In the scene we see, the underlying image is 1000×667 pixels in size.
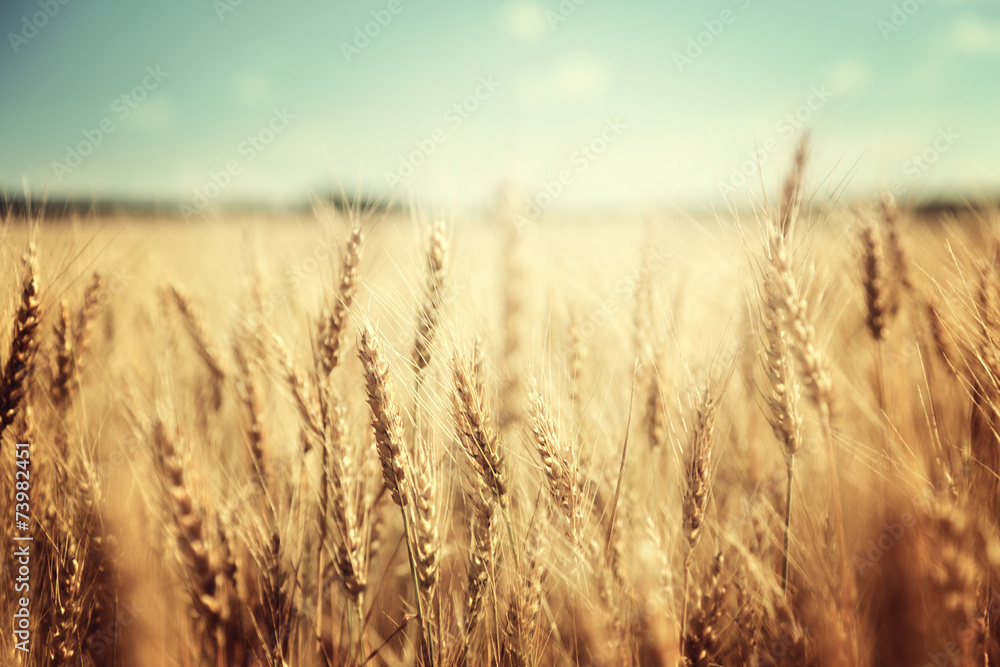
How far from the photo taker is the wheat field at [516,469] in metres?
1.09

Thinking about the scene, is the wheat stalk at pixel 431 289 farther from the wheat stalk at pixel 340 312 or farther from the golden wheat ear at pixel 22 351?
the golden wheat ear at pixel 22 351

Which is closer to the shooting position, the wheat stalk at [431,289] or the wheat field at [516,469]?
the wheat field at [516,469]

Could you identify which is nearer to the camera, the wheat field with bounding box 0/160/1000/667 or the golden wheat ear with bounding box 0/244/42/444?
the wheat field with bounding box 0/160/1000/667

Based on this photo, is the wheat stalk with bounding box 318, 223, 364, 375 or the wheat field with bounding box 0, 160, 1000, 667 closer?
the wheat field with bounding box 0, 160, 1000, 667

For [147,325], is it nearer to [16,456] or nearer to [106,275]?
[106,275]

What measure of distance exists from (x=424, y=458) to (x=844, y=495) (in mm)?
1621

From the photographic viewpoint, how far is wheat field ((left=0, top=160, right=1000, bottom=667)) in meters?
1.09

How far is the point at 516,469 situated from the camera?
5.41 ft

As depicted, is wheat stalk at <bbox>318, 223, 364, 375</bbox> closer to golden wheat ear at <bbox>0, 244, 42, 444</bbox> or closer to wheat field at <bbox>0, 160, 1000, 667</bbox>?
wheat field at <bbox>0, 160, 1000, 667</bbox>

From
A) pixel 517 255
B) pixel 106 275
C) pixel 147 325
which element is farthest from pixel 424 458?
pixel 147 325

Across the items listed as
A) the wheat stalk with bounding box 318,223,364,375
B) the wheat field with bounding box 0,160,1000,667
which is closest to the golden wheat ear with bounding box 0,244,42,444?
the wheat field with bounding box 0,160,1000,667

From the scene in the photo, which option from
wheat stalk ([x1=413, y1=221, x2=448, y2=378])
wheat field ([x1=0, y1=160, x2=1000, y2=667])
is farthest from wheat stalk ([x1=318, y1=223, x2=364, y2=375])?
wheat stalk ([x1=413, y1=221, x2=448, y2=378])

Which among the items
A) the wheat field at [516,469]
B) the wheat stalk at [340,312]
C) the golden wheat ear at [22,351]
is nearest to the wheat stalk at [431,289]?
the wheat field at [516,469]

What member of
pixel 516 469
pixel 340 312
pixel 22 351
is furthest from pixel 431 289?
pixel 22 351
